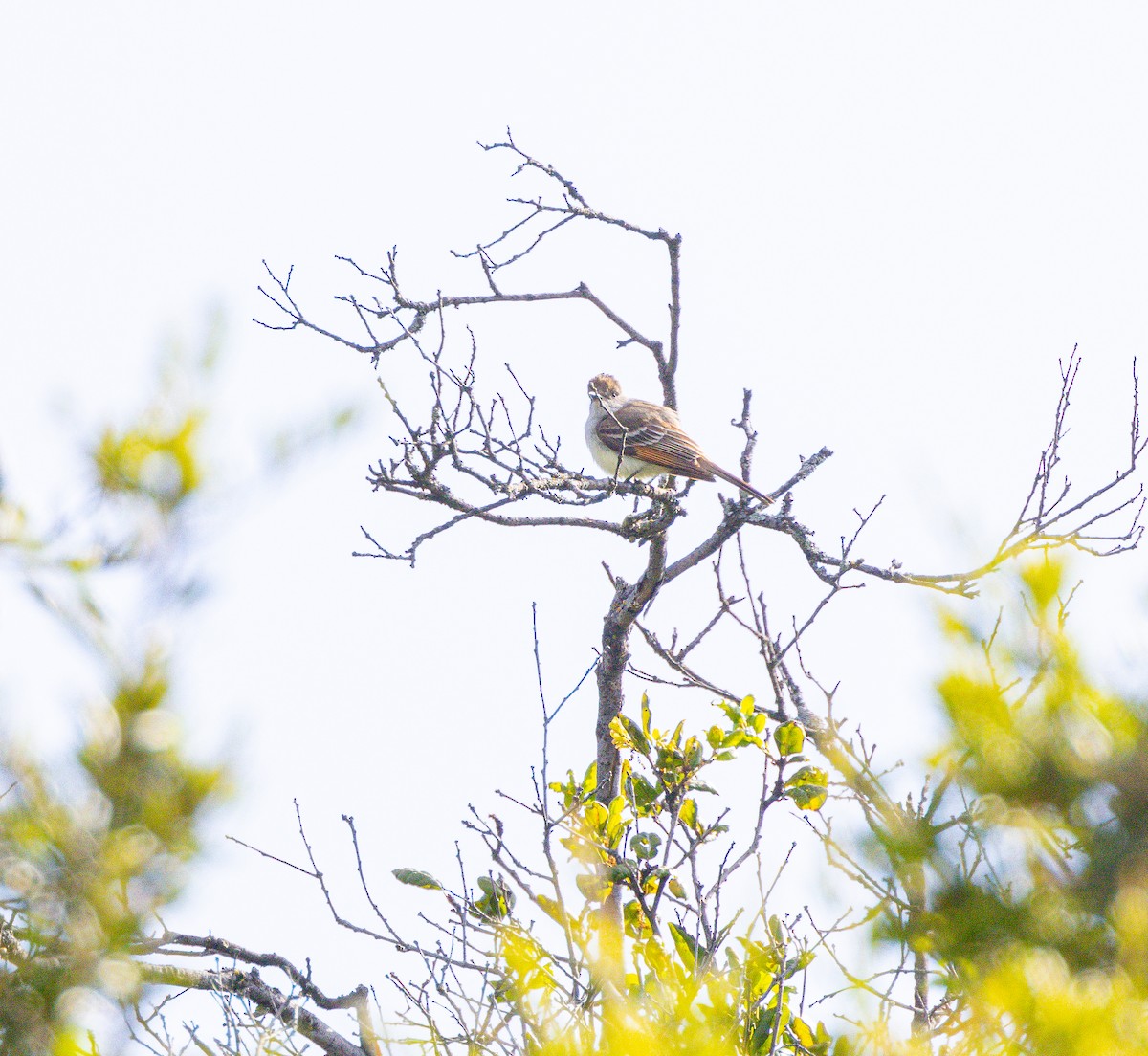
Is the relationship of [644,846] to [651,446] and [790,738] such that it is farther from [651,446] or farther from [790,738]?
[651,446]

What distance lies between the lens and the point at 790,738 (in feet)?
16.1

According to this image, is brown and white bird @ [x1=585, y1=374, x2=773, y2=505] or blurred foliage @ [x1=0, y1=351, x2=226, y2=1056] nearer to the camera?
blurred foliage @ [x1=0, y1=351, x2=226, y2=1056]

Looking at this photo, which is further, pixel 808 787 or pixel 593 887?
pixel 808 787

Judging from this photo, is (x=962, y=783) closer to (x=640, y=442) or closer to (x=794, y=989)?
(x=794, y=989)

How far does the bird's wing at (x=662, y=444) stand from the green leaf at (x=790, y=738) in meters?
3.90

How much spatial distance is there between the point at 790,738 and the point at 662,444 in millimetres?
4121

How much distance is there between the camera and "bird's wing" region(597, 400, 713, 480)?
867cm

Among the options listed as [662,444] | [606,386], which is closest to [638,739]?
[662,444]

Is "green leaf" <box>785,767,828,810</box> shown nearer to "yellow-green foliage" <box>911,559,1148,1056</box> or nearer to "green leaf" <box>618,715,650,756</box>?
"green leaf" <box>618,715,650,756</box>

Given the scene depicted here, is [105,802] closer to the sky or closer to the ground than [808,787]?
closer to the ground

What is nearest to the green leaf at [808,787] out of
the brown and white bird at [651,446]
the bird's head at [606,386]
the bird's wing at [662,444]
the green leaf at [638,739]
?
the green leaf at [638,739]

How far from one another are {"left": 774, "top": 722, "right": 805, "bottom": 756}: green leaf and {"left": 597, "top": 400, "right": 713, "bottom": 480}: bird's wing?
390 centimetres

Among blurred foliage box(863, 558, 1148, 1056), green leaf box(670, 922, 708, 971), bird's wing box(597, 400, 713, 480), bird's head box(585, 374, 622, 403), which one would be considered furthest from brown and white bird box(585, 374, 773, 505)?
blurred foliage box(863, 558, 1148, 1056)

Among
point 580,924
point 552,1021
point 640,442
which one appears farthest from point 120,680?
point 640,442
